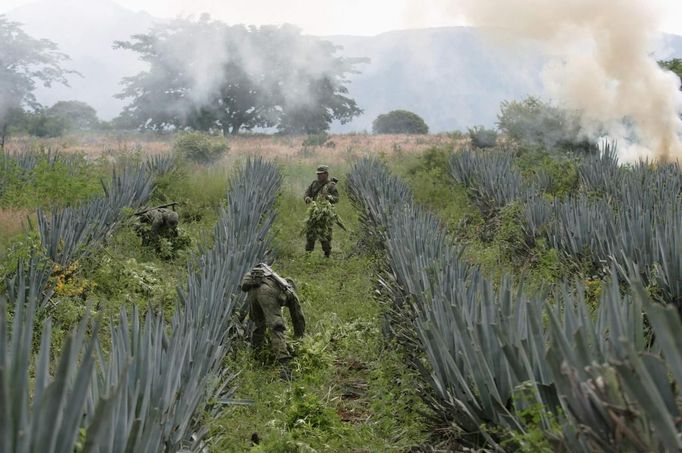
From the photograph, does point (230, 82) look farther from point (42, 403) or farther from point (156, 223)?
point (42, 403)

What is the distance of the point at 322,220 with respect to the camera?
10.4m

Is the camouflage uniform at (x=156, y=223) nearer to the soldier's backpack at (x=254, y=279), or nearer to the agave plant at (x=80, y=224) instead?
the agave plant at (x=80, y=224)

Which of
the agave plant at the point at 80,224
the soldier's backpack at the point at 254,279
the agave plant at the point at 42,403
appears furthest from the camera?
the agave plant at the point at 80,224

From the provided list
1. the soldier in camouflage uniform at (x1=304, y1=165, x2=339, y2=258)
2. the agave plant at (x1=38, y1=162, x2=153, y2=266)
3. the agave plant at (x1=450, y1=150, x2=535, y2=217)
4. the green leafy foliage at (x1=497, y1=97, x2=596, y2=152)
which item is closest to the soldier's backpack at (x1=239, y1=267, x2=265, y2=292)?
the agave plant at (x1=38, y1=162, x2=153, y2=266)

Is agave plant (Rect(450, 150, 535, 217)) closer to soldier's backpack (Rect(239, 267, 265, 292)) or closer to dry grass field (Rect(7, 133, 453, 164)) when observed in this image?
soldier's backpack (Rect(239, 267, 265, 292))

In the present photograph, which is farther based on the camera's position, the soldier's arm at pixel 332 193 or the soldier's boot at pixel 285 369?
the soldier's arm at pixel 332 193

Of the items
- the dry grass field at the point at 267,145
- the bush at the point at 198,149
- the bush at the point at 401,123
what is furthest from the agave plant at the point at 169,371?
the bush at the point at 401,123

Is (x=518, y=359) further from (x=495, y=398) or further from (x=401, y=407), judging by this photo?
(x=401, y=407)

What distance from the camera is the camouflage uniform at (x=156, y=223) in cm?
980

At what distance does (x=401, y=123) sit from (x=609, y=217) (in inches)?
2008

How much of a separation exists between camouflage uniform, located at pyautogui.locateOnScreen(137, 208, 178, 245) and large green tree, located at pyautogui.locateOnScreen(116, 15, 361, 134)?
33690 mm

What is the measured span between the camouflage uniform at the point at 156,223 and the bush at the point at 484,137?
18105 millimetres

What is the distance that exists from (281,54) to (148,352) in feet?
144

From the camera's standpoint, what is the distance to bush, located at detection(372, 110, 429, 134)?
5650 cm
